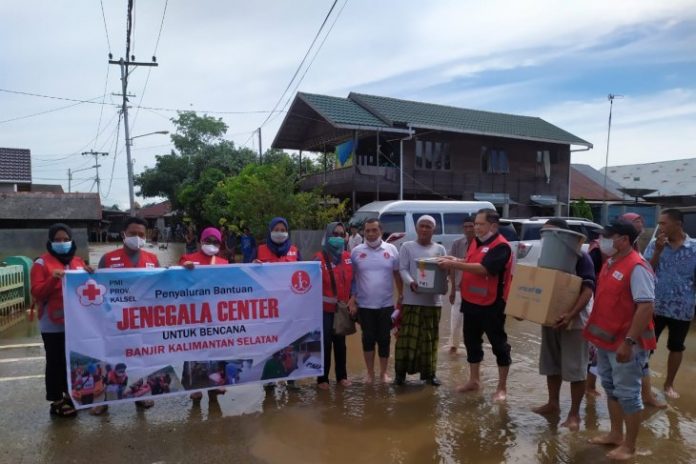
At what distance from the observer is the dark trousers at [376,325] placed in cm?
496

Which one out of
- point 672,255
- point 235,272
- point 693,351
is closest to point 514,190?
point 693,351

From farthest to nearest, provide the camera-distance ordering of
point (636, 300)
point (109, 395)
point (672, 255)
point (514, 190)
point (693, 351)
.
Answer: point (514, 190) < point (693, 351) < point (672, 255) < point (109, 395) < point (636, 300)

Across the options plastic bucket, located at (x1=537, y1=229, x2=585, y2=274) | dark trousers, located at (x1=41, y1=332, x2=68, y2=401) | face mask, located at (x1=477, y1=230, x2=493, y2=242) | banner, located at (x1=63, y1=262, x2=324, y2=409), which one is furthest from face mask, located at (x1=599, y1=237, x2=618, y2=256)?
dark trousers, located at (x1=41, y1=332, x2=68, y2=401)

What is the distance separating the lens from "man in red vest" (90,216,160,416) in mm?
4430

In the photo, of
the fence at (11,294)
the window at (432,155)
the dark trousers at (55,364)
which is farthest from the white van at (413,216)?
the dark trousers at (55,364)

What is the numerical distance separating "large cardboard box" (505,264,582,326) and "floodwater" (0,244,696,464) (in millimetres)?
924

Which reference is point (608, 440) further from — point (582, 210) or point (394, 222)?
point (582, 210)

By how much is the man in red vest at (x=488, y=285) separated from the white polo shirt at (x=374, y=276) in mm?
576

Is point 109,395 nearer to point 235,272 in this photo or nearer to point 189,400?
point 189,400

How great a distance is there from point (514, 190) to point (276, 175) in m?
13.1

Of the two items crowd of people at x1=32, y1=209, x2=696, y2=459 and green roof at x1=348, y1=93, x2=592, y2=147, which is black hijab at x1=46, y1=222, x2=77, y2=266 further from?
green roof at x1=348, y1=93, x2=592, y2=147

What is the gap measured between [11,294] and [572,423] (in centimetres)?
955

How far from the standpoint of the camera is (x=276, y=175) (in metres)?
17.2

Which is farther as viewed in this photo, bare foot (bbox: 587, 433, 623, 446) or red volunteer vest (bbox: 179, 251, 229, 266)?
red volunteer vest (bbox: 179, 251, 229, 266)
